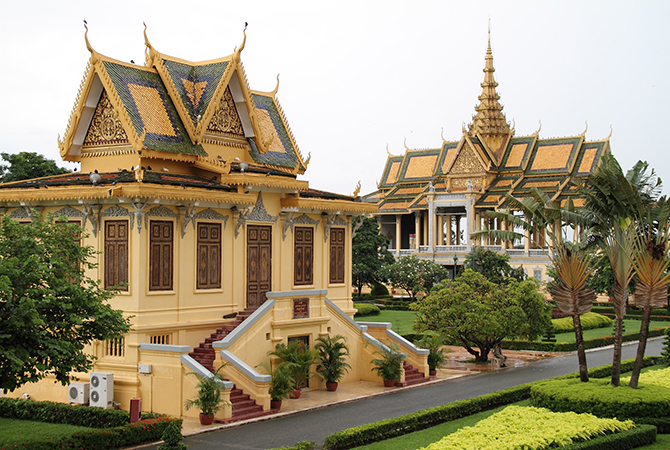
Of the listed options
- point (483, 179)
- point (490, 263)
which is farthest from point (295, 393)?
point (483, 179)

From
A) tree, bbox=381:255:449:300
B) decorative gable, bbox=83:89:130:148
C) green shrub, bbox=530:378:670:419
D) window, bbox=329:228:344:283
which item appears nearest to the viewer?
green shrub, bbox=530:378:670:419

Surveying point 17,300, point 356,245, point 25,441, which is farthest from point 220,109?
point 356,245

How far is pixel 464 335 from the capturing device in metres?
28.0

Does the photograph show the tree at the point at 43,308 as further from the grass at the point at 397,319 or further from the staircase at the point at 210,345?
the grass at the point at 397,319

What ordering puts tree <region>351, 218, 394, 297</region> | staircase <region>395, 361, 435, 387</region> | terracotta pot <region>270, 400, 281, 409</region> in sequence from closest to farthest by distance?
terracotta pot <region>270, 400, 281, 409</region> → staircase <region>395, 361, 435, 387</region> → tree <region>351, 218, 394, 297</region>

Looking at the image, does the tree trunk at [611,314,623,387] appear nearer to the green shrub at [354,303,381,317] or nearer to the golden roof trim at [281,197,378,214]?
the golden roof trim at [281,197,378,214]

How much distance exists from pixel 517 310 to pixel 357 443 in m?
12.9

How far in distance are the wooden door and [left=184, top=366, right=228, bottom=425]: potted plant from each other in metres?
5.22

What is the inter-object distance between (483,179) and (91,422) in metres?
50.4

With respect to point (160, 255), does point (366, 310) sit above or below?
below

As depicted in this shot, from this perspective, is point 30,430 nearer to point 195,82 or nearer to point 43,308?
point 43,308

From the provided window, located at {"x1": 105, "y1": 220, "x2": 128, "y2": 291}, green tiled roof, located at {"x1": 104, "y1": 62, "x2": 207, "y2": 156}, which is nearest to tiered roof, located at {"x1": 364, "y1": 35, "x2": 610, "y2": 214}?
green tiled roof, located at {"x1": 104, "y1": 62, "x2": 207, "y2": 156}

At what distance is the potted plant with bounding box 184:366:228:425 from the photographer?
718 inches

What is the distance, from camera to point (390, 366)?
77.6ft
